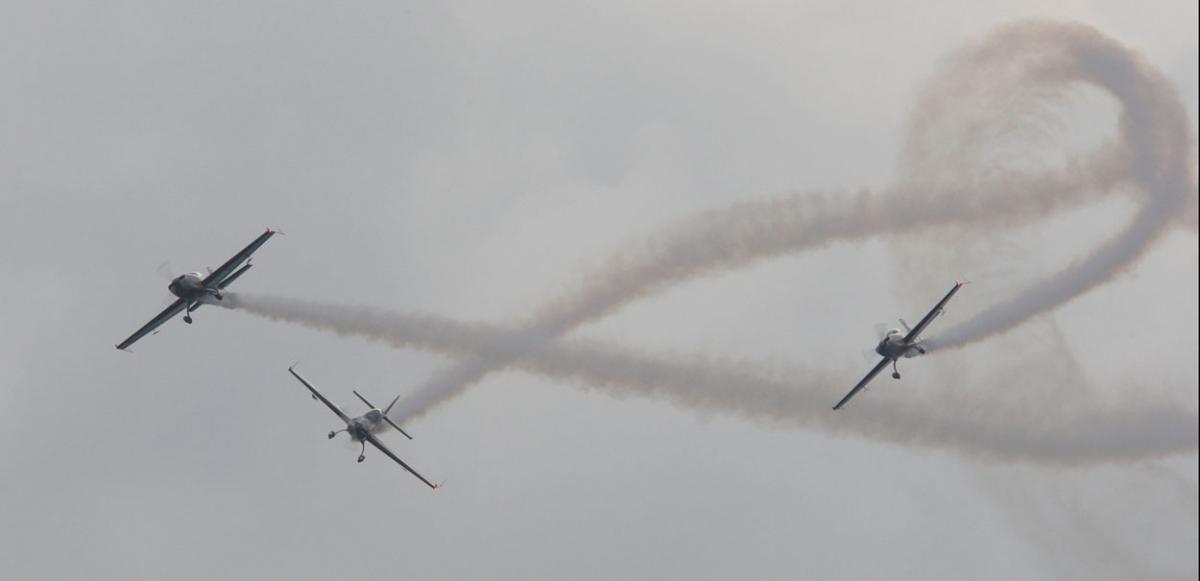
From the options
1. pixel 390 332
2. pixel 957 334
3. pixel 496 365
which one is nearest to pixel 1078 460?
pixel 957 334

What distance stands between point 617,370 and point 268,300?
1423 cm

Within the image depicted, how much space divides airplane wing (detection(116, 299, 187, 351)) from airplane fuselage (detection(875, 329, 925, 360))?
28.1 meters

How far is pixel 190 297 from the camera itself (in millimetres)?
64312

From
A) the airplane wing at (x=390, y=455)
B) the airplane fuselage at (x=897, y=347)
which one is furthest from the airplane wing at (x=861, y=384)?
the airplane wing at (x=390, y=455)

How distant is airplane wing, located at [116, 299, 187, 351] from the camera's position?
67.8 meters

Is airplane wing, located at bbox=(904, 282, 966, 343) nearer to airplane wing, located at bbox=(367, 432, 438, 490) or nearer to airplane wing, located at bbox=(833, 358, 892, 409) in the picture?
airplane wing, located at bbox=(833, 358, 892, 409)

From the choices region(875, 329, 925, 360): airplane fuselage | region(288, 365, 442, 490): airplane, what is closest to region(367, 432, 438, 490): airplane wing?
region(288, 365, 442, 490): airplane

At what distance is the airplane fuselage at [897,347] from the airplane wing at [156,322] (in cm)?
2807

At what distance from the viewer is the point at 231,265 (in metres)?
63.8

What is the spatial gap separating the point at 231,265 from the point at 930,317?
2686cm

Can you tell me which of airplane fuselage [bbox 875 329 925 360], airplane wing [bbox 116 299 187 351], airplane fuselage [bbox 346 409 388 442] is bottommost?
airplane wing [bbox 116 299 187 351]

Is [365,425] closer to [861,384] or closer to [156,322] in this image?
[156,322]

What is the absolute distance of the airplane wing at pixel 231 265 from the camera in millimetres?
61909

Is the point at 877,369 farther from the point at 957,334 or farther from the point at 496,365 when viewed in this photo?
the point at 496,365
